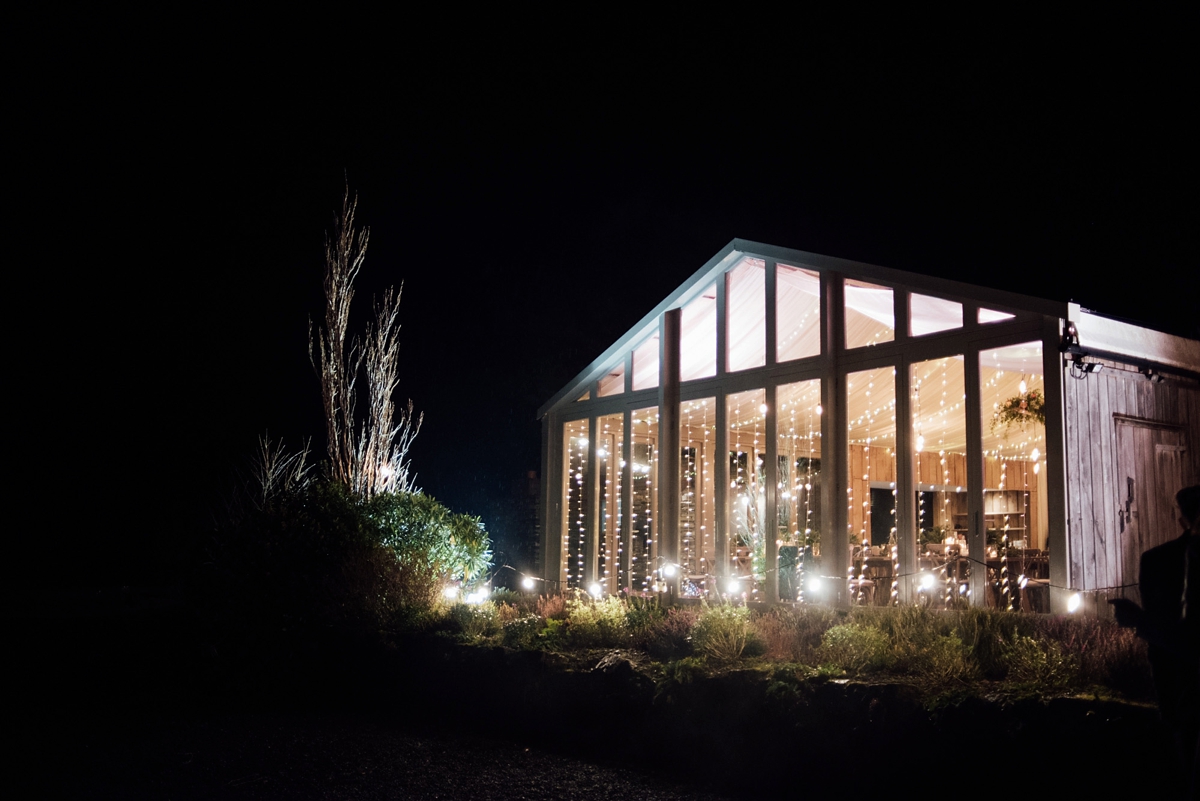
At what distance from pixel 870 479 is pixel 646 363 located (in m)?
5.35

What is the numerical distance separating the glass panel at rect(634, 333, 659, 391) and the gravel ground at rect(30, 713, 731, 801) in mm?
5503

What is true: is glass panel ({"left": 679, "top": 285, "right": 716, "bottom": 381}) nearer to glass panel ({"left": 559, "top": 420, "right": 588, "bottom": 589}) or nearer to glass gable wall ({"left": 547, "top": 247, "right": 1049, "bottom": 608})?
glass gable wall ({"left": 547, "top": 247, "right": 1049, "bottom": 608})

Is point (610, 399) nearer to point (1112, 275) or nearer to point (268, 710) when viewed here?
point (268, 710)

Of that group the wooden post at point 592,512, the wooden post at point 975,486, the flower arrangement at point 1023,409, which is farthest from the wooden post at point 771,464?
the wooden post at point 592,512

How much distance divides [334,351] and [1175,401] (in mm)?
9190

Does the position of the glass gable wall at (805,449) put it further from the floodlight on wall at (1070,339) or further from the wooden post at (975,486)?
the floodlight on wall at (1070,339)

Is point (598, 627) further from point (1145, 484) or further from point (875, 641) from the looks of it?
point (1145, 484)

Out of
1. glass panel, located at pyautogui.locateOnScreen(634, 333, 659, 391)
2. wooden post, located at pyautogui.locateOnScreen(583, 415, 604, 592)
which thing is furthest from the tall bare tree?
glass panel, located at pyautogui.locateOnScreen(634, 333, 659, 391)

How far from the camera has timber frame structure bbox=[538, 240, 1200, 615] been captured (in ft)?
22.8

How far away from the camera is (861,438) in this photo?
13422mm

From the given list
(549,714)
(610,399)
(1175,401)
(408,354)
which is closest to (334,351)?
(610,399)

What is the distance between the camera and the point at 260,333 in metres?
27.4

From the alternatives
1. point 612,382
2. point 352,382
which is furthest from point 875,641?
point 352,382

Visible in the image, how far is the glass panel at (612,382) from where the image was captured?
11.5m
